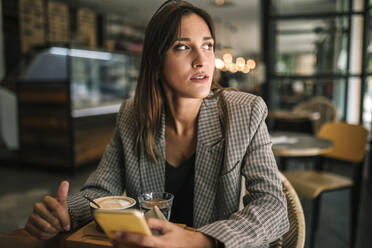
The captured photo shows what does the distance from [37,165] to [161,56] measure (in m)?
4.09

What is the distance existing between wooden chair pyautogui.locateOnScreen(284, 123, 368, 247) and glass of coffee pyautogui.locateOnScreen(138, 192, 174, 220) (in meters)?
1.68

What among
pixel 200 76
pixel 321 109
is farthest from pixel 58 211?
pixel 321 109

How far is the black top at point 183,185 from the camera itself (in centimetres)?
114

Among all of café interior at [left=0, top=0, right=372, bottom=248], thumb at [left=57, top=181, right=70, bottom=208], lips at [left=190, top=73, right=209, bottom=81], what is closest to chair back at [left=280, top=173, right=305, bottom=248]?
lips at [left=190, top=73, right=209, bottom=81]

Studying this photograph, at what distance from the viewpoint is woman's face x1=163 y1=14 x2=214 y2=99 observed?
1.03 m

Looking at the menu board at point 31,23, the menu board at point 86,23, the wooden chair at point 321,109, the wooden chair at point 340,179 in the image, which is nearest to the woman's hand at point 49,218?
the wooden chair at point 340,179

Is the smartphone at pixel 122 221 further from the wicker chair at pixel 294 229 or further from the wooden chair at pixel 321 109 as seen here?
the wooden chair at pixel 321 109

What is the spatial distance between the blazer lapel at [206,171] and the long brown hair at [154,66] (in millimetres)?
162

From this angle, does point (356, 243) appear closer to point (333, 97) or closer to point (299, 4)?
point (333, 97)

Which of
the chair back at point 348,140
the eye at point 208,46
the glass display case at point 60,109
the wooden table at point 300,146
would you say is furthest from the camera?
the glass display case at point 60,109

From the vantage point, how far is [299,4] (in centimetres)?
434

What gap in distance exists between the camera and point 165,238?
2.14ft

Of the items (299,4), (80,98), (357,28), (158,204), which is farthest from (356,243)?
(80,98)

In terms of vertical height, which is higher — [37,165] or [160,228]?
[160,228]
